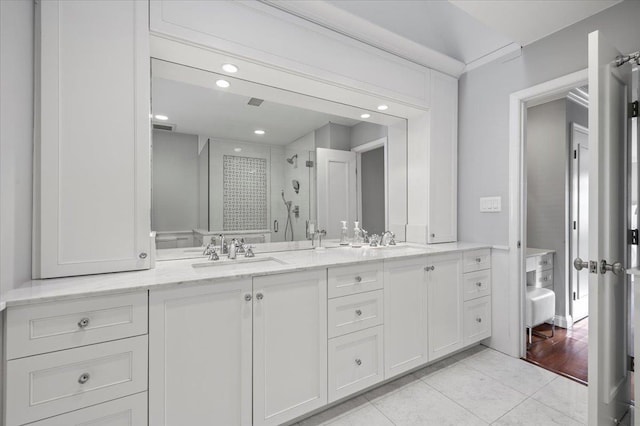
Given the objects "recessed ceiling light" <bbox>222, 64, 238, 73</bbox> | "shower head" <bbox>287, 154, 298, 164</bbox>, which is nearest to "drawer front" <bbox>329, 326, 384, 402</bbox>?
"shower head" <bbox>287, 154, 298, 164</bbox>

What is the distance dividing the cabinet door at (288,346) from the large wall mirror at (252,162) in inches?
27.3

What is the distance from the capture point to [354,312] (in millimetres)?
1697

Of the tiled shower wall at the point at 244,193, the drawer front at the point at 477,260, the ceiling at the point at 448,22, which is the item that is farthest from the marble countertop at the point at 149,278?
the ceiling at the point at 448,22

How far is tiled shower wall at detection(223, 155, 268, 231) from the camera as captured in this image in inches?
77.2

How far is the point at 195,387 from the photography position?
1.24 meters

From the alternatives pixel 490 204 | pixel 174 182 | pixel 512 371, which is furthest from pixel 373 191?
pixel 512 371

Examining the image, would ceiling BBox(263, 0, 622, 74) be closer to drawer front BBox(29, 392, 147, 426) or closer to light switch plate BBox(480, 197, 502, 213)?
light switch plate BBox(480, 197, 502, 213)

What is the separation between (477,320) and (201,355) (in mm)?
2202

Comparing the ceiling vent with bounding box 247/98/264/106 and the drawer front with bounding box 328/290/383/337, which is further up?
the ceiling vent with bounding box 247/98/264/106

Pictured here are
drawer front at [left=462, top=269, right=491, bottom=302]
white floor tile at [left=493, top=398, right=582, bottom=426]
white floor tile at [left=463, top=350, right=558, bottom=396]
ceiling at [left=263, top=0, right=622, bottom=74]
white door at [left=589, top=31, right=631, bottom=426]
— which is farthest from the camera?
drawer front at [left=462, top=269, right=491, bottom=302]

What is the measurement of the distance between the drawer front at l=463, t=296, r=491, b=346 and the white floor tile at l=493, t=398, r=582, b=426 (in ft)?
2.01

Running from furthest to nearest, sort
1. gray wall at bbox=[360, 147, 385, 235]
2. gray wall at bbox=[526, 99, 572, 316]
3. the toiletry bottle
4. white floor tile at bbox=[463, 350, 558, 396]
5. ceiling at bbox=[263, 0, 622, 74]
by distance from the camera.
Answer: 1. gray wall at bbox=[526, 99, 572, 316]
2. gray wall at bbox=[360, 147, 385, 235]
3. the toiletry bottle
4. white floor tile at bbox=[463, 350, 558, 396]
5. ceiling at bbox=[263, 0, 622, 74]

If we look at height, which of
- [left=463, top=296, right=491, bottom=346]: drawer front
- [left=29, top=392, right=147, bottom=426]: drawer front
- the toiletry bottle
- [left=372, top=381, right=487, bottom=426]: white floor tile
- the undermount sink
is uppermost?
the toiletry bottle

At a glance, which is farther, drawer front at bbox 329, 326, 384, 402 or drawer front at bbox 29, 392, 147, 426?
drawer front at bbox 329, 326, 384, 402
